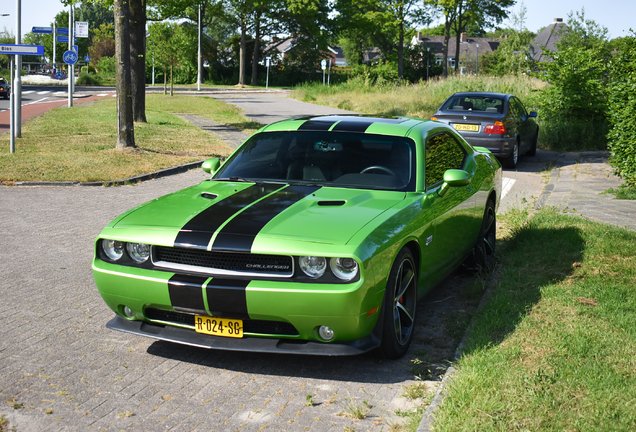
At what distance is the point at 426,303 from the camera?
5723 millimetres

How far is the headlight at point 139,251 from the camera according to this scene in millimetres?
4227

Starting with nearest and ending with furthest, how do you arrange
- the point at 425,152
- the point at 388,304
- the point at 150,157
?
the point at 388,304 < the point at 425,152 < the point at 150,157

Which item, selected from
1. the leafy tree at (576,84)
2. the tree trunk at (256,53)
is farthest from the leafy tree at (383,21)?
the leafy tree at (576,84)

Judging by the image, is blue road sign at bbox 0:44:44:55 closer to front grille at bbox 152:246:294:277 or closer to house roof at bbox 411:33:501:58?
front grille at bbox 152:246:294:277

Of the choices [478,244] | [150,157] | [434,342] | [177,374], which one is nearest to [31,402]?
[177,374]

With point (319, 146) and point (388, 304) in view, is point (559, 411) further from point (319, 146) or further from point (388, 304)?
point (319, 146)

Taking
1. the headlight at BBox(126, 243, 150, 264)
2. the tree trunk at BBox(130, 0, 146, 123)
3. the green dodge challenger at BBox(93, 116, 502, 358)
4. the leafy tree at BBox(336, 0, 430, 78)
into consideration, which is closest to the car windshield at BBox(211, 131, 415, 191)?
the green dodge challenger at BBox(93, 116, 502, 358)

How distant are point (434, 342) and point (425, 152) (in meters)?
1.50

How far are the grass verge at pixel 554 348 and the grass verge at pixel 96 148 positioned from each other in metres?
8.47

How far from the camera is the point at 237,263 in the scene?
12.9 feet

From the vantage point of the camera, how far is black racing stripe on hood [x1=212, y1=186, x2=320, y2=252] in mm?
3898

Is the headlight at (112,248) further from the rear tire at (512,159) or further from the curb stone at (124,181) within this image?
the rear tire at (512,159)

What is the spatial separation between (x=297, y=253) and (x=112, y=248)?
4.43 feet

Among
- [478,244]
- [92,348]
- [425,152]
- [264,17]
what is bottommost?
[92,348]
